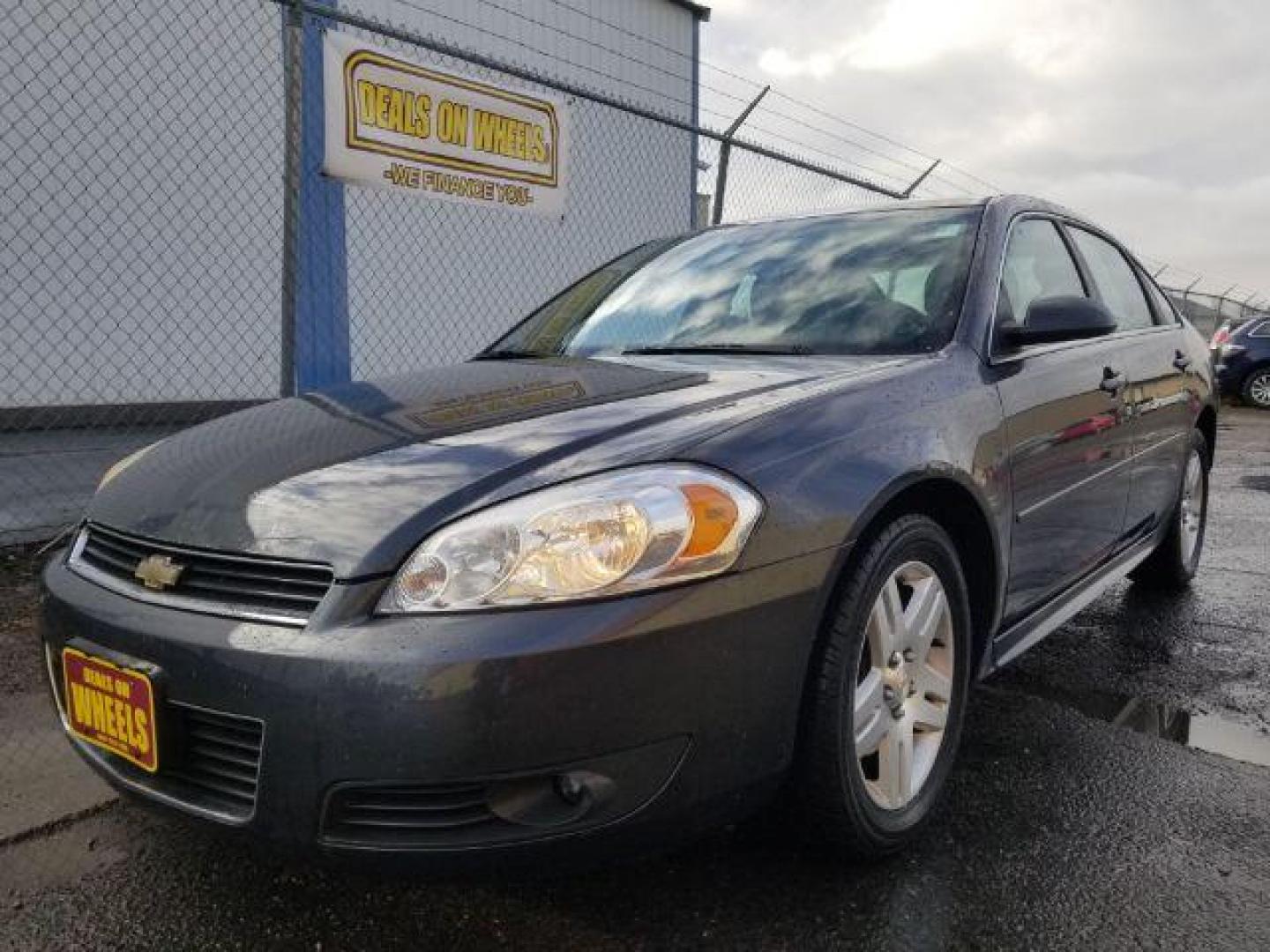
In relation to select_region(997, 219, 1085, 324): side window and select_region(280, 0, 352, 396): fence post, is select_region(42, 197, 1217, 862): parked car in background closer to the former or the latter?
select_region(997, 219, 1085, 324): side window

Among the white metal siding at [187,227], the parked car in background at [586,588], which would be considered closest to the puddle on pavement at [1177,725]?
the parked car in background at [586,588]

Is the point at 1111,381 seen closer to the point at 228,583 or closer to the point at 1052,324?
the point at 1052,324

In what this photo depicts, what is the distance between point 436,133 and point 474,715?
165 inches

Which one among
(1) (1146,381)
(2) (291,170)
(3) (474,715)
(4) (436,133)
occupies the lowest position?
(3) (474,715)

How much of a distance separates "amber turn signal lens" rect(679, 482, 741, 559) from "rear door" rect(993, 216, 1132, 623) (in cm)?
103

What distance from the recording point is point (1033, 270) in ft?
9.92

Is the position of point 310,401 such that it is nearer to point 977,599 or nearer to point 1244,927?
point 977,599

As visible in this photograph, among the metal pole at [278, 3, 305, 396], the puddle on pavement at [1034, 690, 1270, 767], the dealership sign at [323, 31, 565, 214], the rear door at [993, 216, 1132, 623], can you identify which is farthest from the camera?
the dealership sign at [323, 31, 565, 214]

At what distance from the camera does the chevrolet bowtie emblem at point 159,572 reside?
1736 mm

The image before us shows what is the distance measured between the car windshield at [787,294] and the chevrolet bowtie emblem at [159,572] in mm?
1351

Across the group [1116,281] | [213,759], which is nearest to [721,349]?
[213,759]

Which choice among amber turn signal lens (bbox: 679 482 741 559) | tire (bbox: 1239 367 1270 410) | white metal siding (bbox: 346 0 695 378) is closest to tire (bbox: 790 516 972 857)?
amber turn signal lens (bbox: 679 482 741 559)

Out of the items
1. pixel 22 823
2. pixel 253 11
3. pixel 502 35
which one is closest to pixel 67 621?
pixel 22 823

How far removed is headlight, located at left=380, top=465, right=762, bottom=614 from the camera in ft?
5.13
